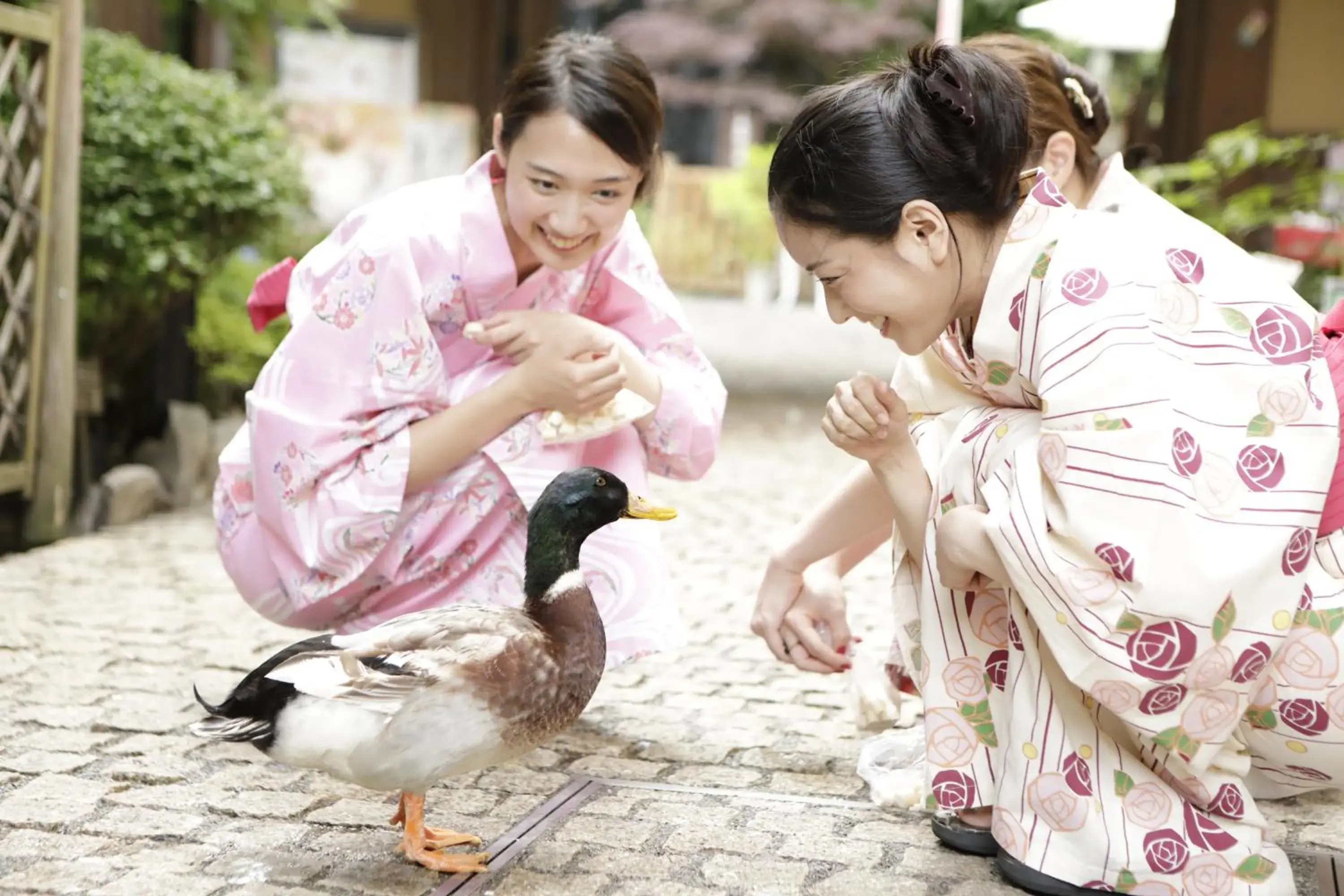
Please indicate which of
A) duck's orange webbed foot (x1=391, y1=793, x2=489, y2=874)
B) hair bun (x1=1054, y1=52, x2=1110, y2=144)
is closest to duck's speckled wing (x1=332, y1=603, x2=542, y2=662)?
duck's orange webbed foot (x1=391, y1=793, x2=489, y2=874)

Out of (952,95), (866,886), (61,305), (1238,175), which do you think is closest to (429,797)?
(866,886)

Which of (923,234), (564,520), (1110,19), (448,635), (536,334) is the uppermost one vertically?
(1110,19)

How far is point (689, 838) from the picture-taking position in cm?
254

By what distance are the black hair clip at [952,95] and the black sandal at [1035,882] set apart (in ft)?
3.67

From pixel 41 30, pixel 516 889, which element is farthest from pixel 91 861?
pixel 41 30

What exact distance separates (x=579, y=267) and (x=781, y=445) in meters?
4.80

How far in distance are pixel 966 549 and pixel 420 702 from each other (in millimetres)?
838

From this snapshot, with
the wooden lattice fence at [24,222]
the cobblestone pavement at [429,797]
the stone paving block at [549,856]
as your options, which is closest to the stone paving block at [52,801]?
the cobblestone pavement at [429,797]

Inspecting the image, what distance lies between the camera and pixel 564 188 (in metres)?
2.97

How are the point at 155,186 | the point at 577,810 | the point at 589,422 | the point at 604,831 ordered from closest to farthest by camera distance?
the point at 604,831 → the point at 577,810 → the point at 589,422 → the point at 155,186

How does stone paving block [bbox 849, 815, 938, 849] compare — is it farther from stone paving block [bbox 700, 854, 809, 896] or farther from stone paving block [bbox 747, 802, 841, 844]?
stone paving block [bbox 700, 854, 809, 896]

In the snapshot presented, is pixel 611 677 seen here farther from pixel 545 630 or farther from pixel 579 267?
pixel 545 630

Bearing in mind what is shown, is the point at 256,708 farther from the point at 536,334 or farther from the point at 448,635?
the point at 536,334

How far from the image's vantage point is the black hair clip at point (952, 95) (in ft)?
7.48
